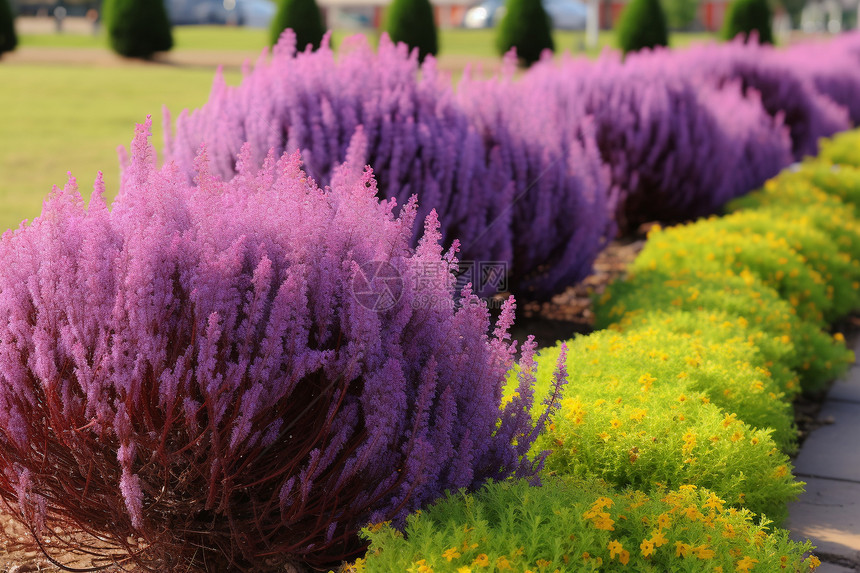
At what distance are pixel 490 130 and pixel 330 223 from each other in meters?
2.99

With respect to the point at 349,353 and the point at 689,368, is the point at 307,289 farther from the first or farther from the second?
the point at 689,368

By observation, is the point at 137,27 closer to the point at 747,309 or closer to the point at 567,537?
the point at 747,309

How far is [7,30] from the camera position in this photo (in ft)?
76.3

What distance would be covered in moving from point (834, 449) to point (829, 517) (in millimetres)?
827

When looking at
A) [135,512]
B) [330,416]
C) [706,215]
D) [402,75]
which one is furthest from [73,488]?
[706,215]

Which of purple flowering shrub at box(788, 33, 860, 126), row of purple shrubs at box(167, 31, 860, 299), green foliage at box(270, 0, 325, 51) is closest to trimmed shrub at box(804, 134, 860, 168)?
purple flowering shrub at box(788, 33, 860, 126)

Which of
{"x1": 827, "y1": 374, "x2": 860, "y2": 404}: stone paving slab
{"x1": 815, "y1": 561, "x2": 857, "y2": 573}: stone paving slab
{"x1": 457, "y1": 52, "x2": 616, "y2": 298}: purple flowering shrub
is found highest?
{"x1": 457, "y1": 52, "x2": 616, "y2": 298}: purple flowering shrub

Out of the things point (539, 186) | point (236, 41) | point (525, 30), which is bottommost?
point (539, 186)

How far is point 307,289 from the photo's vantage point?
2.62 m

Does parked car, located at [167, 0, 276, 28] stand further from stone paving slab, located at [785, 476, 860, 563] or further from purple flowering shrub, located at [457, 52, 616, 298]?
stone paving slab, located at [785, 476, 860, 563]

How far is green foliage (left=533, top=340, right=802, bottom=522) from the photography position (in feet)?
10.4

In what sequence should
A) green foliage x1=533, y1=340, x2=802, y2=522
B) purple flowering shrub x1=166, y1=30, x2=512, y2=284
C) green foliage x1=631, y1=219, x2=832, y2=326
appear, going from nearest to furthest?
green foliage x1=533, y1=340, x2=802, y2=522 → purple flowering shrub x1=166, y1=30, x2=512, y2=284 → green foliage x1=631, y1=219, x2=832, y2=326

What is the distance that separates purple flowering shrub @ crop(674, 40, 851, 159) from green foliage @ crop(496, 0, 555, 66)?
11.1 meters

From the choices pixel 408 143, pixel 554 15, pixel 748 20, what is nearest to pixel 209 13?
pixel 554 15
